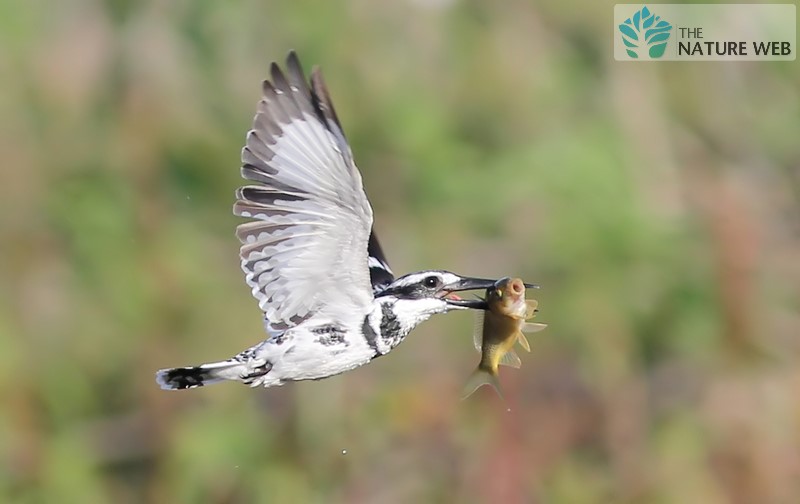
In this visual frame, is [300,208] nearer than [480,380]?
Yes

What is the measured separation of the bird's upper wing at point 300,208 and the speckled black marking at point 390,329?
7 cm

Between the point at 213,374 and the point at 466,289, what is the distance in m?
0.72

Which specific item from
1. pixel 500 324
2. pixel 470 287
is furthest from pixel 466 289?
pixel 500 324

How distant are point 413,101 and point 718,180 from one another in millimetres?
1714

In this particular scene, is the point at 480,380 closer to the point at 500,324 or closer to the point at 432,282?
the point at 500,324

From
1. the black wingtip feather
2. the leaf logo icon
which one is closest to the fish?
the black wingtip feather

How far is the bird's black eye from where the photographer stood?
3697mm

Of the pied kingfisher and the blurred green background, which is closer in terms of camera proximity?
the pied kingfisher

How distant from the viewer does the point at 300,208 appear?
11.8ft

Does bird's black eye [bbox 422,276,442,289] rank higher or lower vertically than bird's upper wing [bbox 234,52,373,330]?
lower

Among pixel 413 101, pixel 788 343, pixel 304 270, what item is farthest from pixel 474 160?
pixel 304 270

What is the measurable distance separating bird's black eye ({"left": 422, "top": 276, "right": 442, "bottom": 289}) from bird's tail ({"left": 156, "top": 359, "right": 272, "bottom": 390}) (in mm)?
470

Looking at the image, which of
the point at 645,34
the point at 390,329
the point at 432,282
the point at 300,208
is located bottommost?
the point at 390,329

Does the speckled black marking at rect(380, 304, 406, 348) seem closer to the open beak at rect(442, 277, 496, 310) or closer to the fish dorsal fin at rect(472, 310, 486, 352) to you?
the open beak at rect(442, 277, 496, 310)
